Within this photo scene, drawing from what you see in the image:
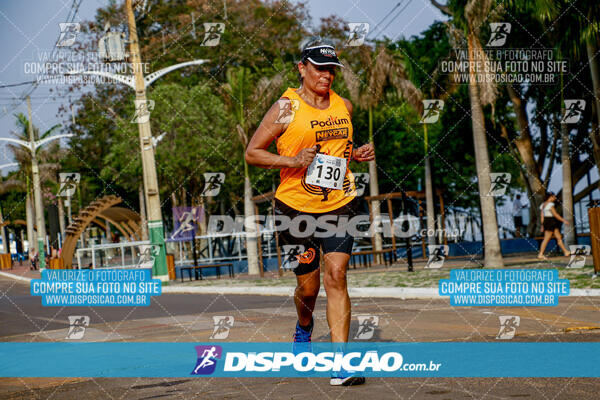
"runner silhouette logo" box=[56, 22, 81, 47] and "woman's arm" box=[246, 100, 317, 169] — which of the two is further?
"runner silhouette logo" box=[56, 22, 81, 47]

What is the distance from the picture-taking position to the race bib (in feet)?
17.8

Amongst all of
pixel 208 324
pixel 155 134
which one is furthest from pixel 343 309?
pixel 155 134

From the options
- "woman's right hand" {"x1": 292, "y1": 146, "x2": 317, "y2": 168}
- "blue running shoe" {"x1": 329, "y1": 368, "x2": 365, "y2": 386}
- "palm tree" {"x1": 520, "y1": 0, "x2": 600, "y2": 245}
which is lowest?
"blue running shoe" {"x1": 329, "y1": 368, "x2": 365, "y2": 386}

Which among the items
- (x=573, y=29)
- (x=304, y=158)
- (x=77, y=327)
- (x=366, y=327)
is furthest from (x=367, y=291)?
(x=304, y=158)

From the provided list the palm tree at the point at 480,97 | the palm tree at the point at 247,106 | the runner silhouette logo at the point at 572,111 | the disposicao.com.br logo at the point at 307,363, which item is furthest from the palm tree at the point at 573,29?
the disposicao.com.br logo at the point at 307,363

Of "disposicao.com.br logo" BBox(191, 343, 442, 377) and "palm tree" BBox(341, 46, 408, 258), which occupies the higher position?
"palm tree" BBox(341, 46, 408, 258)

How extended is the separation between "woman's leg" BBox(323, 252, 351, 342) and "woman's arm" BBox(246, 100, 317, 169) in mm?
678

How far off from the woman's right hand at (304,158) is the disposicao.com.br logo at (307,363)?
1.23m

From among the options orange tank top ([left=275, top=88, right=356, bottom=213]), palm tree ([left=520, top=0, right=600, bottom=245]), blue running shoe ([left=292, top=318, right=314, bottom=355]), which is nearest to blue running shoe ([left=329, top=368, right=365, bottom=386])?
blue running shoe ([left=292, top=318, right=314, bottom=355])

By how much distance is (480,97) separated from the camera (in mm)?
17109

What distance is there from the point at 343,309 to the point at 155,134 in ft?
111

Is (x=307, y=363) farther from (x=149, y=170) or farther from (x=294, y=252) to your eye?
(x=149, y=170)

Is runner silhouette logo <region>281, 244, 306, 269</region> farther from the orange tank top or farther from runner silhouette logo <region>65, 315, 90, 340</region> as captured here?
runner silhouette logo <region>65, 315, 90, 340</region>

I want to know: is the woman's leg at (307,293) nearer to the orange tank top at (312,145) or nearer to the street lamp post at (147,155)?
the orange tank top at (312,145)
